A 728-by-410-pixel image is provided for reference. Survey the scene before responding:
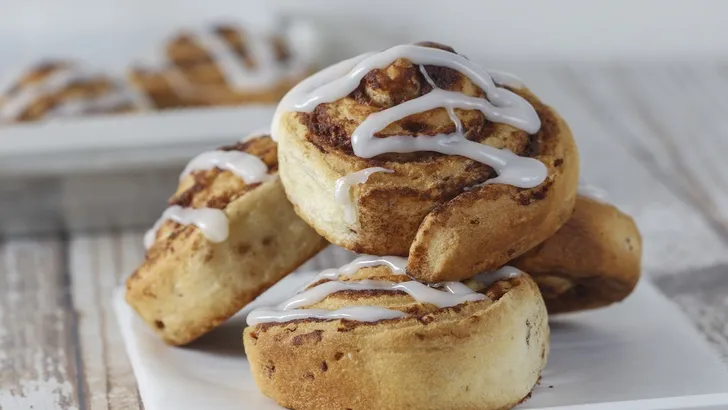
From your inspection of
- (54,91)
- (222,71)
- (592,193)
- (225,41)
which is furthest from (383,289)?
(225,41)

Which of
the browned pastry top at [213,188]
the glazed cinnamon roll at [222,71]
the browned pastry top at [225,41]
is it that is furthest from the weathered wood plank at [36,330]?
the browned pastry top at [225,41]

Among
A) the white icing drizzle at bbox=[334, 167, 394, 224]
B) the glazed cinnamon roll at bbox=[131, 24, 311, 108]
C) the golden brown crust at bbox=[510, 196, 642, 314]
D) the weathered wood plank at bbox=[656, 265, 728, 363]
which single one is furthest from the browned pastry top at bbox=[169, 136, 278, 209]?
the glazed cinnamon roll at bbox=[131, 24, 311, 108]

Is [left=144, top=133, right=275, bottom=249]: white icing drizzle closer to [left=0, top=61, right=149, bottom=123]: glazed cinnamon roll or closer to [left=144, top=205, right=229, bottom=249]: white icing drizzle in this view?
[left=144, top=205, right=229, bottom=249]: white icing drizzle

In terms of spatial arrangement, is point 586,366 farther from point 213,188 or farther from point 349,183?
point 213,188

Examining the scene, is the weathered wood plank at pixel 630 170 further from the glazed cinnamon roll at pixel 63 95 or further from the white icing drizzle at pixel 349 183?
the glazed cinnamon roll at pixel 63 95

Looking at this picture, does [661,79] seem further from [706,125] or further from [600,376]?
[600,376]
